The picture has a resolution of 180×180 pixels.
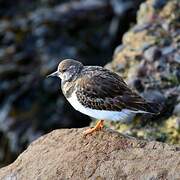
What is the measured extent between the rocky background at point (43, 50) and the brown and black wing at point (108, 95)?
4768 mm

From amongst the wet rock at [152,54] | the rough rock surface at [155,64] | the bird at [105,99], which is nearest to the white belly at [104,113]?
the bird at [105,99]

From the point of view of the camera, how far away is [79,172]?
7766 mm

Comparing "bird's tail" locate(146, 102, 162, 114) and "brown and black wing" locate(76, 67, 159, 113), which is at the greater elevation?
"brown and black wing" locate(76, 67, 159, 113)

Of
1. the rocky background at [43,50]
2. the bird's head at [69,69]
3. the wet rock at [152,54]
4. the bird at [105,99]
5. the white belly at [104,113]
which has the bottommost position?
the rocky background at [43,50]

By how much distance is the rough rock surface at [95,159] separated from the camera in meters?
7.56

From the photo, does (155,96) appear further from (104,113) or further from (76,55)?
(76,55)

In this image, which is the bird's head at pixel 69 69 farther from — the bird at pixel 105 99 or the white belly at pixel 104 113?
the white belly at pixel 104 113

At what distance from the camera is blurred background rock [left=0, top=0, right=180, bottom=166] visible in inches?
437

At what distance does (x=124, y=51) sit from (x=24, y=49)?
Result: 340 centimetres

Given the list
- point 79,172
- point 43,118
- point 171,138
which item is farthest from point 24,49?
point 79,172

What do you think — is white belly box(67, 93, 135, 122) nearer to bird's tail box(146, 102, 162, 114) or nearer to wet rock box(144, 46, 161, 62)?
bird's tail box(146, 102, 162, 114)

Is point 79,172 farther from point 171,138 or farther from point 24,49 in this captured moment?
point 24,49

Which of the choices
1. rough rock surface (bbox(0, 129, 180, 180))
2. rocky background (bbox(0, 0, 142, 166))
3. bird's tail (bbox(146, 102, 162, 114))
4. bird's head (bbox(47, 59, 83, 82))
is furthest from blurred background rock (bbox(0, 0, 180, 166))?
rough rock surface (bbox(0, 129, 180, 180))

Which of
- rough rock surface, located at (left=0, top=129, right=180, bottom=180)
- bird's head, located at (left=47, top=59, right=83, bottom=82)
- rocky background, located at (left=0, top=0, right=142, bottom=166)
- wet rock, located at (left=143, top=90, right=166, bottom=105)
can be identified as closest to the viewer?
rough rock surface, located at (left=0, top=129, right=180, bottom=180)
